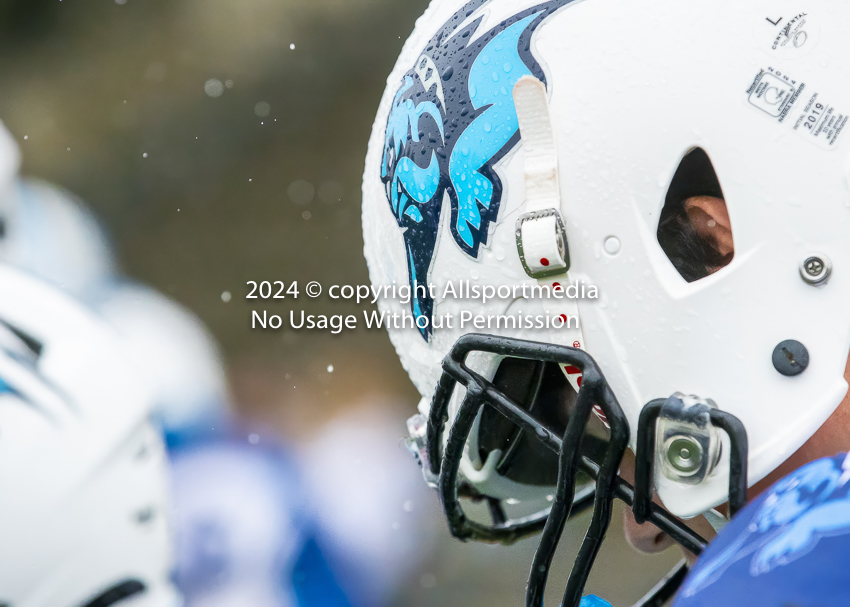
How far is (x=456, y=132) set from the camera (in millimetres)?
653

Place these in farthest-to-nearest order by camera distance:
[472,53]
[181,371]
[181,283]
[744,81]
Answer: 1. [181,283]
2. [181,371]
3. [472,53]
4. [744,81]

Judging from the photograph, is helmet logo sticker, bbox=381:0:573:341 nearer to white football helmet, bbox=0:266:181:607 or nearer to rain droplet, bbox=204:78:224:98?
white football helmet, bbox=0:266:181:607

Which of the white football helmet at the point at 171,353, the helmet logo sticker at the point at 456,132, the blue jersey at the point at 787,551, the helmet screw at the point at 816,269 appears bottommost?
the blue jersey at the point at 787,551

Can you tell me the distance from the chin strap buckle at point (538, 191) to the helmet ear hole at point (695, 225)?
0.10 metres

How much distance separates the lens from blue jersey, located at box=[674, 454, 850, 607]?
0.32 metres

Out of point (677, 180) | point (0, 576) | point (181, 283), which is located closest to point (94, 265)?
point (181, 283)

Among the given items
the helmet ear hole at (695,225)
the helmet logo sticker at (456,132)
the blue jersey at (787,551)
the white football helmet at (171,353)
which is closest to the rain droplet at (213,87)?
the white football helmet at (171,353)

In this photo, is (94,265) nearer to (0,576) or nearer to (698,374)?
(0,576)

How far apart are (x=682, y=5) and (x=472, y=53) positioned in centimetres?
20

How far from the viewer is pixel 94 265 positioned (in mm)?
2779

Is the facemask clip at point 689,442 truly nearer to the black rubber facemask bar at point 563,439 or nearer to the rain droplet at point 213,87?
the black rubber facemask bar at point 563,439

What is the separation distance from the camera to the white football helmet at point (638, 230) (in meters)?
0.53

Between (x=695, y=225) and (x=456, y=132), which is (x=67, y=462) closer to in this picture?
(x=456, y=132)

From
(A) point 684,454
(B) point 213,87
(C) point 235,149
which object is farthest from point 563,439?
(B) point 213,87
